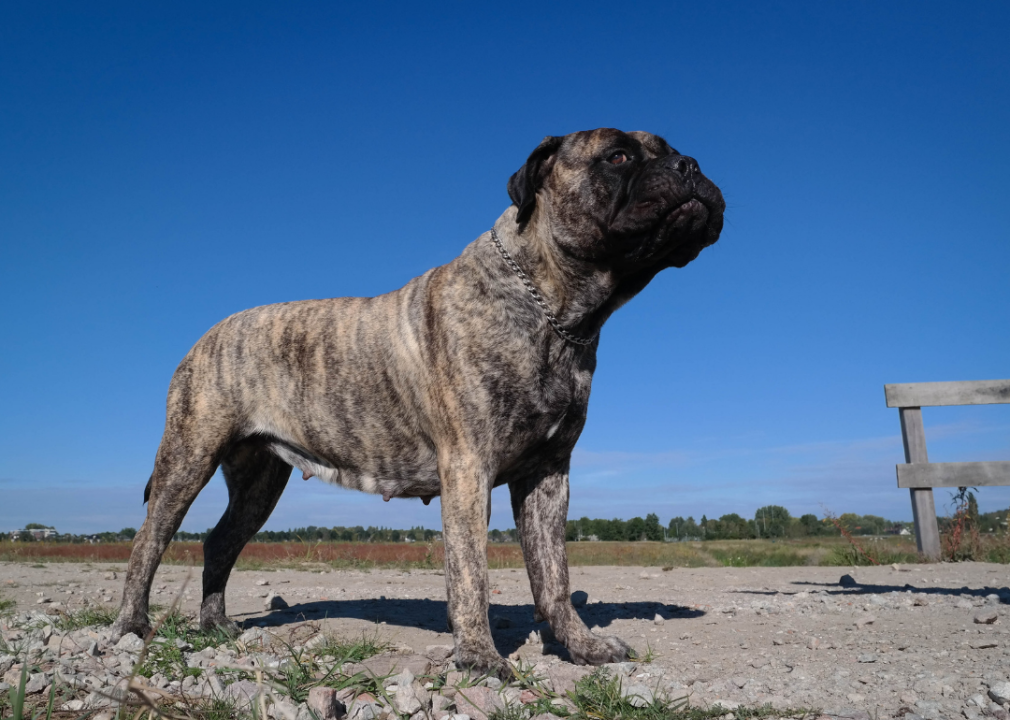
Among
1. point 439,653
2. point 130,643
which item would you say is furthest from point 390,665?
point 130,643

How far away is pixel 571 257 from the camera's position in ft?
12.0

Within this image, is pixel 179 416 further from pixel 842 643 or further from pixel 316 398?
pixel 842 643

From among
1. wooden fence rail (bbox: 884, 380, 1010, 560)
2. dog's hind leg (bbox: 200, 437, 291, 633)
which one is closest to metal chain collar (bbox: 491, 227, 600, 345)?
dog's hind leg (bbox: 200, 437, 291, 633)

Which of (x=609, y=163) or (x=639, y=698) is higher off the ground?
(x=609, y=163)

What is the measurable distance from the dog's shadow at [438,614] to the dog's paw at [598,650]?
542 millimetres

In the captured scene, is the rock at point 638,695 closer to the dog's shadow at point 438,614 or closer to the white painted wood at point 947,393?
the dog's shadow at point 438,614

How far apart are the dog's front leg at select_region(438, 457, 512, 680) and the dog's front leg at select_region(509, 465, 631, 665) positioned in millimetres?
575

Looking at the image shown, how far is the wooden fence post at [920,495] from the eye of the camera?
8.90 m

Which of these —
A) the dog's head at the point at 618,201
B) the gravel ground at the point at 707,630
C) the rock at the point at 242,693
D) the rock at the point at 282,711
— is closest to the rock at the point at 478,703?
→ the gravel ground at the point at 707,630

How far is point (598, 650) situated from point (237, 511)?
265 centimetres

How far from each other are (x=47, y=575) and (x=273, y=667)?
6038 mm

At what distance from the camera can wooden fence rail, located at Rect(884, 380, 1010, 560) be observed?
8.57 meters

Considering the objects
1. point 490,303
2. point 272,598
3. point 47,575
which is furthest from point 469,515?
point 47,575

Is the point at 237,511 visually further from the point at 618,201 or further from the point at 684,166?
the point at 684,166
